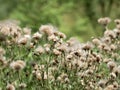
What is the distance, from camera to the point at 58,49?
17.5 ft

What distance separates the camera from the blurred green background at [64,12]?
60.5 ft

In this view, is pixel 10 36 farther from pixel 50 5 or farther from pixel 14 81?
pixel 50 5

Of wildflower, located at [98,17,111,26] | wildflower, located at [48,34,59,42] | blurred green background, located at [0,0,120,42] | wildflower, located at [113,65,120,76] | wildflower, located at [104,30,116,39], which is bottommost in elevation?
wildflower, located at [113,65,120,76]

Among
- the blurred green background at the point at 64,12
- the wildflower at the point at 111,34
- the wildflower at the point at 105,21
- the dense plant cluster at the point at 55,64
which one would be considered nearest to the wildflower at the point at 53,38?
the dense plant cluster at the point at 55,64

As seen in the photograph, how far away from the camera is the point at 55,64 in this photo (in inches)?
210

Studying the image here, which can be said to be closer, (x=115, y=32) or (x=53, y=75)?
(x=53, y=75)

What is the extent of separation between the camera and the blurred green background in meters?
18.4

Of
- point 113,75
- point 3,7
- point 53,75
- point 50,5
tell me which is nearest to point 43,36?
point 53,75

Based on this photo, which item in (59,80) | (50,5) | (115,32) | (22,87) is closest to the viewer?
(22,87)

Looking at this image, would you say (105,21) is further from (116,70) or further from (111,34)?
(116,70)

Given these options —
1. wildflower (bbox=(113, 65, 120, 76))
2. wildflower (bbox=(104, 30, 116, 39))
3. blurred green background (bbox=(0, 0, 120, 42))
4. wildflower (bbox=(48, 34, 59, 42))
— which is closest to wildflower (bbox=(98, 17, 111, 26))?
wildflower (bbox=(104, 30, 116, 39))

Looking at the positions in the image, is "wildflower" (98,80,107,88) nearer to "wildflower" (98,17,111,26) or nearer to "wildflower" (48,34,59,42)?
"wildflower" (48,34,59,42)

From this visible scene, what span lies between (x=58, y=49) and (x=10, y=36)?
1.95 ft

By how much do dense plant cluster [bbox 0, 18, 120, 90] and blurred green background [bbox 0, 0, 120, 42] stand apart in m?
9.91
